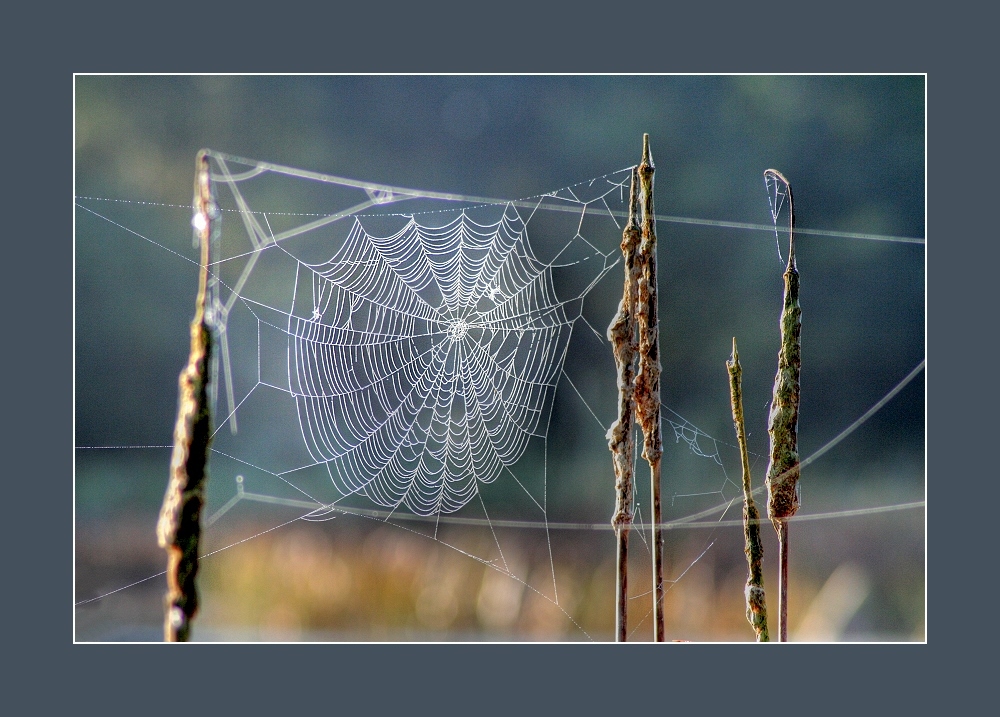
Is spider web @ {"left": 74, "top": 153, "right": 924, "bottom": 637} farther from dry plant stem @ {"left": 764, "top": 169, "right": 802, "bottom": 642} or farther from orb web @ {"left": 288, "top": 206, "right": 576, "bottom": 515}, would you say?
dry plant stem @ {"left": 764, "top": 169, "right": 802, "bottom": 642}

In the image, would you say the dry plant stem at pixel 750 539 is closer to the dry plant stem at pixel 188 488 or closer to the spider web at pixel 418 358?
the spider web at pixel 418 358

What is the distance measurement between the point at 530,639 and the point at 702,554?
0.43 m

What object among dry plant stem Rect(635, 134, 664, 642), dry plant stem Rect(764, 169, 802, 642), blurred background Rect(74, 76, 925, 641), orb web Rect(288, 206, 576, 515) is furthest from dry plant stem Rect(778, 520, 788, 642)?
orb web Rect(288, 206, 576, 515)

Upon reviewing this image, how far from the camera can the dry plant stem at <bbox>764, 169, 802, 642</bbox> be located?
3.26 ft

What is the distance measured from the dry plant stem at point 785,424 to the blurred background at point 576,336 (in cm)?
36

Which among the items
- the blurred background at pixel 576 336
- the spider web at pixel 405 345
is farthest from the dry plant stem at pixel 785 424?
the spider web at pixel 405 345

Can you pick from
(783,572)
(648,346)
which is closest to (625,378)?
(648,346)

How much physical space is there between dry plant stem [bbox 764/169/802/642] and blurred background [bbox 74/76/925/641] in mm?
359

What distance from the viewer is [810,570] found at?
5.67 feet

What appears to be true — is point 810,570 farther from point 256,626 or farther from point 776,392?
point 256,626

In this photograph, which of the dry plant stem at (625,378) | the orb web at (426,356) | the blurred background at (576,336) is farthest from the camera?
the orb web at (426,356)

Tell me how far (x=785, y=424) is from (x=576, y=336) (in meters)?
0.85

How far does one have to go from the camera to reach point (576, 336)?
1.82 metres

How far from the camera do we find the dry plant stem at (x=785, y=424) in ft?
3.26
